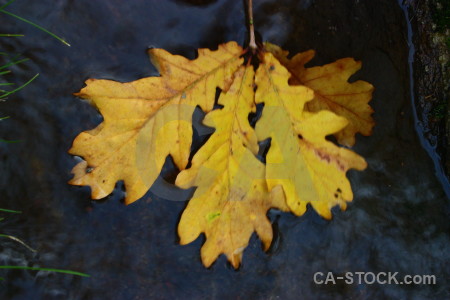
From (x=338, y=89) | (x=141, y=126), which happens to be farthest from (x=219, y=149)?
(x=338, y=89)

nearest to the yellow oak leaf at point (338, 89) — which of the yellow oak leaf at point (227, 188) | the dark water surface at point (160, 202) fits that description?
the dark water surface at point (160, 202)

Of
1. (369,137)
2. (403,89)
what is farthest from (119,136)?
(403,89)

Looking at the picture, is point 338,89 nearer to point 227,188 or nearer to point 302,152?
point 302,152

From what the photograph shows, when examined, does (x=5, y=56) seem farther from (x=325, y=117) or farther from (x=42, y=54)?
(x=325, y=117)

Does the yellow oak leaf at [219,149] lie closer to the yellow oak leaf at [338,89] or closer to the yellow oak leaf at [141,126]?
the yellow oak leaf at [141,126]

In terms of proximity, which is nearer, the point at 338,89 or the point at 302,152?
the point at 302,152

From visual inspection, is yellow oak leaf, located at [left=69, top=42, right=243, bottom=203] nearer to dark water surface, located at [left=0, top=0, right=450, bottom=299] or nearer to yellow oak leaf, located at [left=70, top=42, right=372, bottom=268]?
yellow oak leaf, located at [left=70, top=42, right=372, bottom=268]

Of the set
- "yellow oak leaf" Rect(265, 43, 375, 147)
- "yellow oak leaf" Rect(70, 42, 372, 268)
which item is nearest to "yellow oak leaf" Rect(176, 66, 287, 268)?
"yellow oak leaf" Rect(70, 42, 372, 268)
